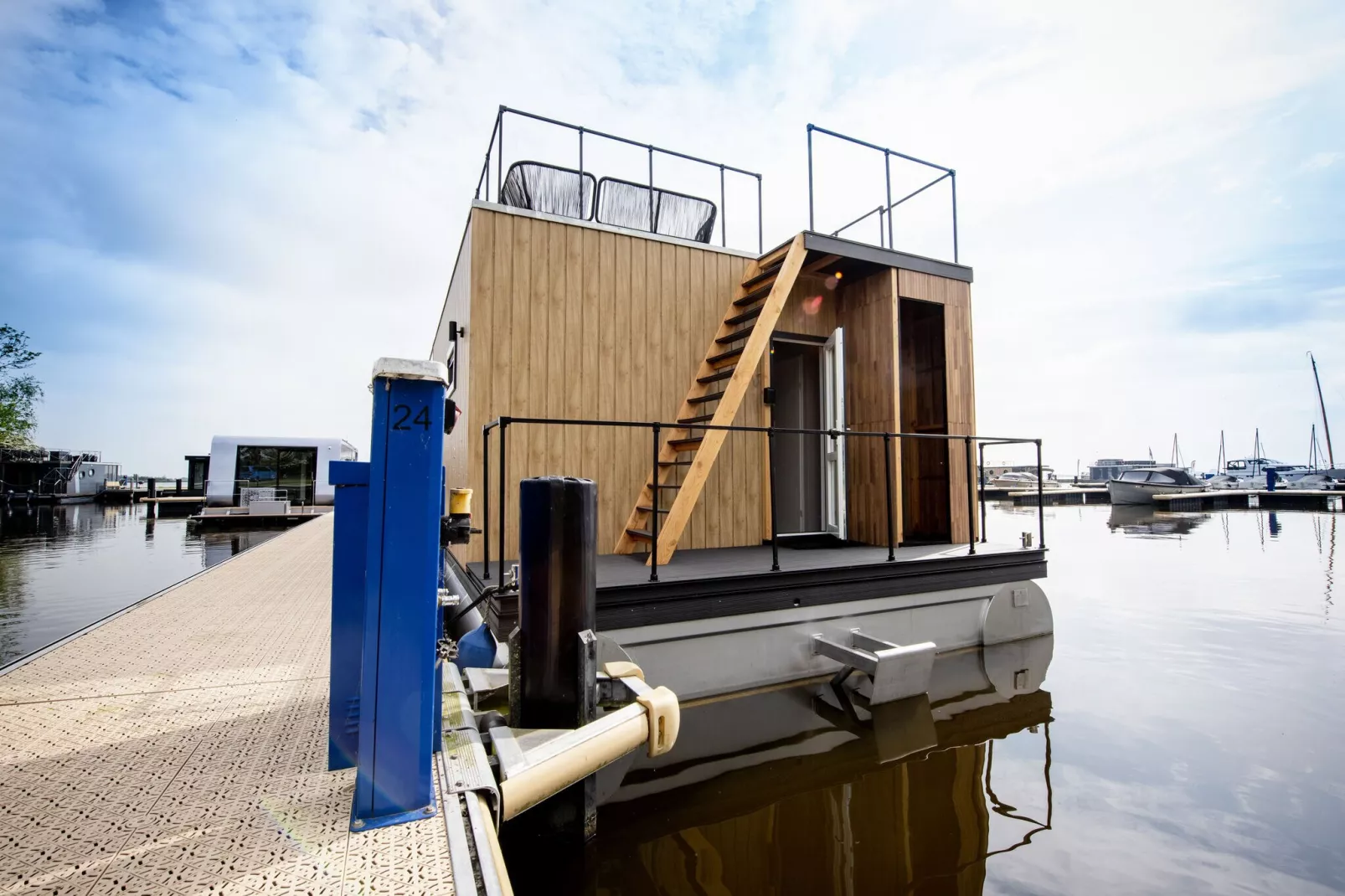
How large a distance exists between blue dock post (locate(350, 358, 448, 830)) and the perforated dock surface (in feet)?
0.38

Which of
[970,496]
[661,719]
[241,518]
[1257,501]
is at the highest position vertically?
[970,496]

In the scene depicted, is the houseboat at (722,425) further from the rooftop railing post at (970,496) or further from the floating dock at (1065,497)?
the floating dock at (1065,497)

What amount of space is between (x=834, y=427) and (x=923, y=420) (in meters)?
1.56

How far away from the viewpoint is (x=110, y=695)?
8.55 feet

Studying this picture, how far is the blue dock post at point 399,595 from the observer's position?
5.15 ft

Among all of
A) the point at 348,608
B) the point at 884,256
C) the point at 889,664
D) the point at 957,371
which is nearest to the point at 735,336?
the point at 884,256

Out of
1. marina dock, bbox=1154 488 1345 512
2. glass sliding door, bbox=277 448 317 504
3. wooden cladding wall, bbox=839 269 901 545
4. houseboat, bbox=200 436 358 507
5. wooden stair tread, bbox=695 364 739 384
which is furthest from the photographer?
marina dock, bbox=1154 488 1345 512

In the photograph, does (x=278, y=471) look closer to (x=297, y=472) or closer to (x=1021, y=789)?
(x=297, y=472)

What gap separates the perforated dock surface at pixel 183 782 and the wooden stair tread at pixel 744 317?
413cm

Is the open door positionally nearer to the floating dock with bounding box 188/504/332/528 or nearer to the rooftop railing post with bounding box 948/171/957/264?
the rooftop railing post with bounding box 948/171/957/264

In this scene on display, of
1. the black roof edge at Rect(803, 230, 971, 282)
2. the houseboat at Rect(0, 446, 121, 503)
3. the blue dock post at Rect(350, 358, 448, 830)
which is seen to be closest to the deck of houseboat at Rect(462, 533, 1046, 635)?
the blue dock post at Rect(350, 358, 448, 830)

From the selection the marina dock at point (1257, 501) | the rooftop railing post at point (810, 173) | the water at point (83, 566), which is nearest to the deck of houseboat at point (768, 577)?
the rooftop railing post at point (810, 173)

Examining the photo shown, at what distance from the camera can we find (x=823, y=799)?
2943mm

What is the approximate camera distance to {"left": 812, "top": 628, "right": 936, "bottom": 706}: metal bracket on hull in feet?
12.5
